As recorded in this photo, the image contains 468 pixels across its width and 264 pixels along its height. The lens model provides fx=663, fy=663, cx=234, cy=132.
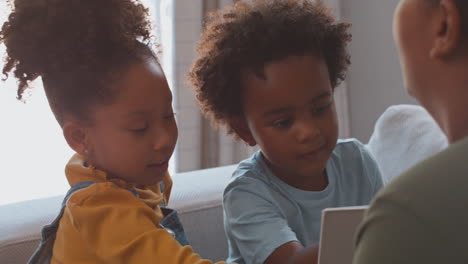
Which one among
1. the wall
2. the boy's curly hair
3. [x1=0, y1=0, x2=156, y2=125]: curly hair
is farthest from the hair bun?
the wall

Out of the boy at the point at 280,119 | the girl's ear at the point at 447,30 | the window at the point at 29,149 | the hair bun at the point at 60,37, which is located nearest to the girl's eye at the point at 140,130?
the hair bun at the point at 60,37

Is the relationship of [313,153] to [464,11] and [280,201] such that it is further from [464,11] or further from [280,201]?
[464,11]

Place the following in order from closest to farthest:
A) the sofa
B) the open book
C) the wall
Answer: the open book → the sofa → the wall

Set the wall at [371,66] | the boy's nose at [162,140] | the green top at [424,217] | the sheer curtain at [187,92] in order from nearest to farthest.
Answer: the green top at [424,217], the boy's nose at [162,140], the sheer curtain at [187,92], the wall at [371,66]

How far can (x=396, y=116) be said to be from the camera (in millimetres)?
1771

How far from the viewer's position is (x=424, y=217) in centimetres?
58

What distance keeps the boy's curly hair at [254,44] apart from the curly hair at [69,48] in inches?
10.6

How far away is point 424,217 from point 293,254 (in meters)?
0.63

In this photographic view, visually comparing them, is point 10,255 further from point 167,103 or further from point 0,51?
point 0,51

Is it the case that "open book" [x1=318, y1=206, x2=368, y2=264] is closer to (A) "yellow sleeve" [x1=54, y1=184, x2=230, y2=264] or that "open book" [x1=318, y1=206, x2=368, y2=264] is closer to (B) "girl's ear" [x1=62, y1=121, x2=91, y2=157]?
(A) "yellow sleeve" [x1=54, y1=184, x2=230, y2=264]

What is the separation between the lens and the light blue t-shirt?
4.09 ft

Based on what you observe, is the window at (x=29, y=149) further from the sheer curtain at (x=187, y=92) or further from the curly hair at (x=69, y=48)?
the curly hair at (x=69, y=48)

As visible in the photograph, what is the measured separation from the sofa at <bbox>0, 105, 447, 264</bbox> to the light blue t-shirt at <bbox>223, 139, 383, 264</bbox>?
0.20m

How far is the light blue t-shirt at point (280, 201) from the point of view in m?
1.25
